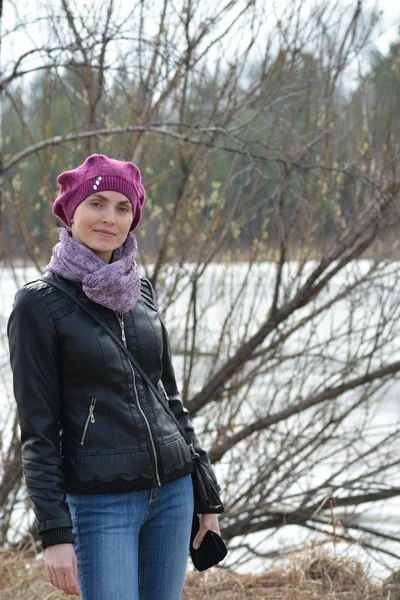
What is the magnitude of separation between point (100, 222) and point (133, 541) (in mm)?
839

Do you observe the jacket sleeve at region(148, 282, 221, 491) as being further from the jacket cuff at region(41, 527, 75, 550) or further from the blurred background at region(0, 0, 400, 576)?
the blurred background at region(0, 0, 400, 576)

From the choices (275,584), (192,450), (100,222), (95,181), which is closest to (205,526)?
(192,450)

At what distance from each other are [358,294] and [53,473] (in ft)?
13.3

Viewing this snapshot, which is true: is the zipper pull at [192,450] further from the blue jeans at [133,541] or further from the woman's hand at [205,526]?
the woman's hand at [205,526]

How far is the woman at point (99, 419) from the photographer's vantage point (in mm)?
1980

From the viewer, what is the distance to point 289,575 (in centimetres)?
397

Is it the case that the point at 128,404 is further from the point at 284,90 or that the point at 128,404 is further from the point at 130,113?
the point at 130,113

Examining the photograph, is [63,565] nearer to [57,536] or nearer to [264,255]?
[57,536]

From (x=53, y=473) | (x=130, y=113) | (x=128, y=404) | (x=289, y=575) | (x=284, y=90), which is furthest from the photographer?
(x=130, y=113)

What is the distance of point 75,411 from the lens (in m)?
2.04

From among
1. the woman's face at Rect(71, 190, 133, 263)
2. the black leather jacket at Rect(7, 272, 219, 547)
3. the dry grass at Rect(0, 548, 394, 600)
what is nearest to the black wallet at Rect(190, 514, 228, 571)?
the black leather jacket at Rect(7, 272, 219, 547)

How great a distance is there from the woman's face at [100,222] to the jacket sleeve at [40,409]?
23cm

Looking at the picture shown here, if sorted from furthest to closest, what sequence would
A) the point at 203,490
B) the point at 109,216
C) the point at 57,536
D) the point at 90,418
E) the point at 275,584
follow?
the point at 275,584 < the point at 203,490 < the point at 109,216 < the point at 90,418 < the point at 57,536

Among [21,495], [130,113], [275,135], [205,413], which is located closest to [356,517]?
[205,413]
